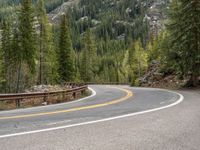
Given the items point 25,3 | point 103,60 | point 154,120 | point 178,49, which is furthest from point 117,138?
point 103,60

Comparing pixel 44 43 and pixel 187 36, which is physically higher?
pixel 44 43

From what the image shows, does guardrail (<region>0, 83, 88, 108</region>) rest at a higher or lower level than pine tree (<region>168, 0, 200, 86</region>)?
lower

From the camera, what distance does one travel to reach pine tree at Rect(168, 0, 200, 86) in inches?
982

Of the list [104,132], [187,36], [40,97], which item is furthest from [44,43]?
[104,132]

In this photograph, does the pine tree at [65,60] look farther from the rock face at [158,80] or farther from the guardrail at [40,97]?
the guardrail at [40,97]

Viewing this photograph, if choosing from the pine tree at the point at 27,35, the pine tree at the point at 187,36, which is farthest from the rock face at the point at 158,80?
the pine tree at the point at 27,35

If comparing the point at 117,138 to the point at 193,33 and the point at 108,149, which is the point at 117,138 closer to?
the point at 108,149

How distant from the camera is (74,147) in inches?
216

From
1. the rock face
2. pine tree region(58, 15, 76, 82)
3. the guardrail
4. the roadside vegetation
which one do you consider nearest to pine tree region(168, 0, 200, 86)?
the roadside vegetation

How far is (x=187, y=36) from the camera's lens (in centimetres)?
2505

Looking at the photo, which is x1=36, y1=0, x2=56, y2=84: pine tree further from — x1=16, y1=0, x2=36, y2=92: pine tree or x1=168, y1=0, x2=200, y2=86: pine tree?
x1=168, y1=0, x2=200, y2=86: pine tree

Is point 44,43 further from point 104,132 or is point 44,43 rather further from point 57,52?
point 104,132

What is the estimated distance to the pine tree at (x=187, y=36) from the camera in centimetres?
2494

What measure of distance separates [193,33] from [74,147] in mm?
22027
